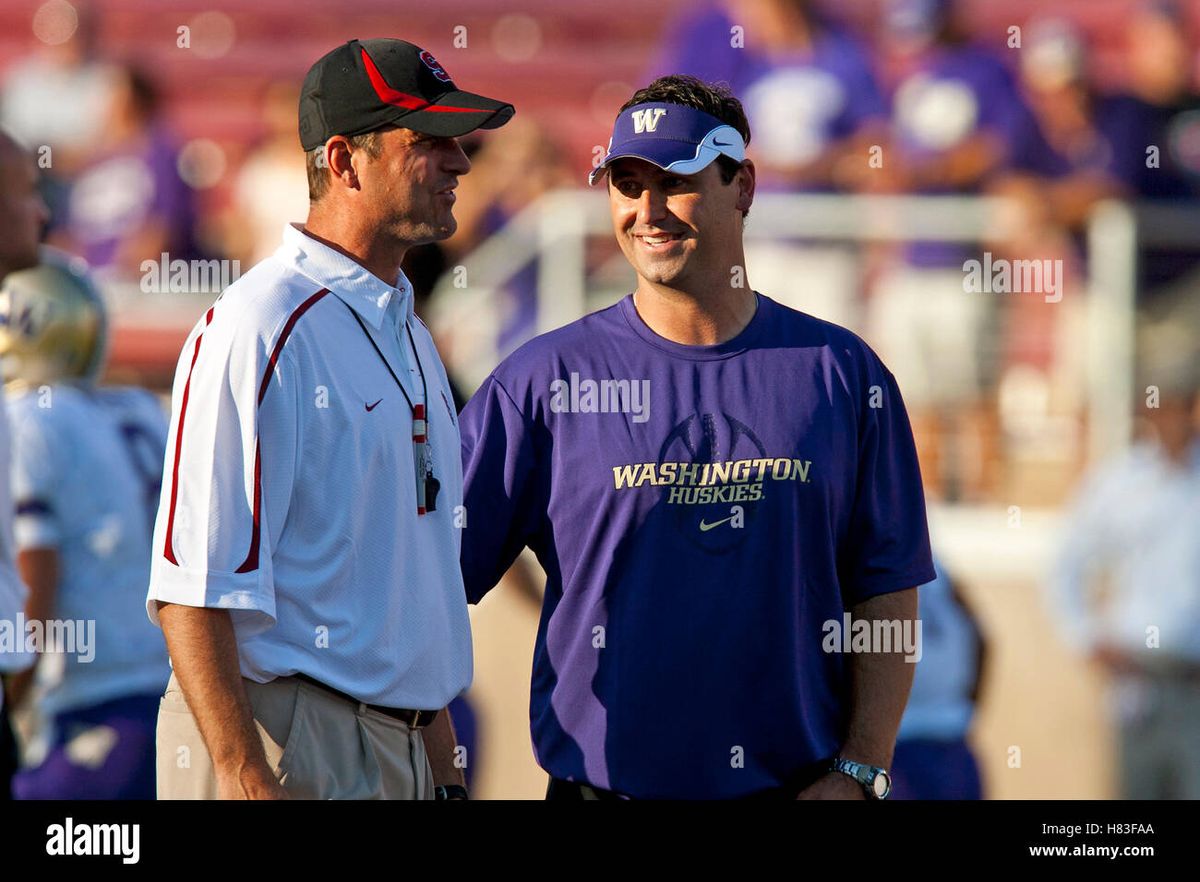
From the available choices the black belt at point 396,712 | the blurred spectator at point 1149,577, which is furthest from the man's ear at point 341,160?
the blurred spectator at point 1149,577

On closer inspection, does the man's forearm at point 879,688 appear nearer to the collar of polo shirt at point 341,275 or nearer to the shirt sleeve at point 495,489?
the shirt sleeve at point 495,489

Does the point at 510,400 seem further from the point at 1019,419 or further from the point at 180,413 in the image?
the point at 1019,419

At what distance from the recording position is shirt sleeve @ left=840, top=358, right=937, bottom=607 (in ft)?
9.05

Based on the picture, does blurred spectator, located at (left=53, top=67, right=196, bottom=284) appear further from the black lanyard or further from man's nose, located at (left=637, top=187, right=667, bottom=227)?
the black lanyard

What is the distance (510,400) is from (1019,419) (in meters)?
4.81

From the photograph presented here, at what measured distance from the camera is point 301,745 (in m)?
2.41

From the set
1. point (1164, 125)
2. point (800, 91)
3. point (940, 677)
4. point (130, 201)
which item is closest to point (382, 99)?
point (940, 677)

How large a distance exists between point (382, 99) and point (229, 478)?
2.06ft

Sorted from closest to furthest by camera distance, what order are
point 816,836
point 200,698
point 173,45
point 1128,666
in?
point 200,698, point 816,836, point 1128,666, point 173,45

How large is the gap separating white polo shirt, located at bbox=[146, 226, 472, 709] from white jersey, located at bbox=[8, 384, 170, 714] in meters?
2.37

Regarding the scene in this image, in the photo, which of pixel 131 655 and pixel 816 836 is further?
pixel 131 655

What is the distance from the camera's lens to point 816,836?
2.65 metres

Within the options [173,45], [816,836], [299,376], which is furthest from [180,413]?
[173,45]

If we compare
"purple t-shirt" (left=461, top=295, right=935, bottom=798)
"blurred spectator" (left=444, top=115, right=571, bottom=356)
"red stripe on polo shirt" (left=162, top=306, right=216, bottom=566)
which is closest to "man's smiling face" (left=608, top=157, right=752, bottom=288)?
"purple t-shirt" (left=461, top=295, right=935, bottom=798)
